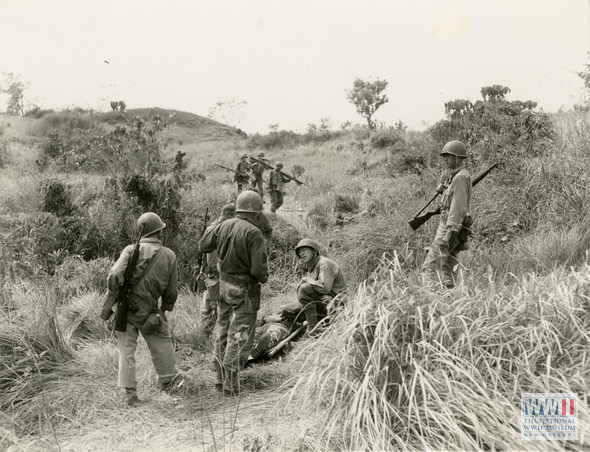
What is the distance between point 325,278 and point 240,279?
4.61 feet

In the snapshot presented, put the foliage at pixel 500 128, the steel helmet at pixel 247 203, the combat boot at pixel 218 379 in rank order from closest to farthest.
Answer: the combat boot at pixel 218 379, the steel helmet at pixel 247 203, the foliage at pixel 500 128

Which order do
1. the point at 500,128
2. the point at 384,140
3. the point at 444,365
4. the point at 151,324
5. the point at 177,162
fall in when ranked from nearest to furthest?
1. the point at 444,365
2. the point at 151,324
3. the point at 177,162
4. the point at 500,128
5. the point at 384,140

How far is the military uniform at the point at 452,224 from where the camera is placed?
567 cm

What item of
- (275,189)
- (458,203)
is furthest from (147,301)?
(275,189)

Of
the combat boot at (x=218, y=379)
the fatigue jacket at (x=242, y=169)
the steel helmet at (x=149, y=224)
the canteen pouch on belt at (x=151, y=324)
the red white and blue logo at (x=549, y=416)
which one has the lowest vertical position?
the combat boot at (x=218, y=379)

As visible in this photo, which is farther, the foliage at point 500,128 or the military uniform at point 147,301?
the foliage at point 500,128

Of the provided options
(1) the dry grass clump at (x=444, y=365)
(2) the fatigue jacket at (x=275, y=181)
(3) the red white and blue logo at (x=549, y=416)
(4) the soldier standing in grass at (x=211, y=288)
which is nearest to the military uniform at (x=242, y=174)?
(2) the fatigue jacket at (x=275, y=181)

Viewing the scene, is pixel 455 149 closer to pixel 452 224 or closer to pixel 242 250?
pixel 452 224

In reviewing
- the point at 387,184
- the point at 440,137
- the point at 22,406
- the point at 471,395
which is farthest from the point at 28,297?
the point at 440,137

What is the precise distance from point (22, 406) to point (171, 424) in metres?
1.43

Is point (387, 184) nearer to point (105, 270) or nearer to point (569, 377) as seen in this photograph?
point (105, 270)

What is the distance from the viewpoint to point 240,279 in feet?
16.8

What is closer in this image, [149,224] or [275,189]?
[149,224]

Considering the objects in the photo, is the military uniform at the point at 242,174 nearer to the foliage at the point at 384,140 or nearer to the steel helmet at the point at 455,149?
the steel helmet at the point at 455,149
